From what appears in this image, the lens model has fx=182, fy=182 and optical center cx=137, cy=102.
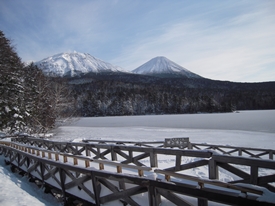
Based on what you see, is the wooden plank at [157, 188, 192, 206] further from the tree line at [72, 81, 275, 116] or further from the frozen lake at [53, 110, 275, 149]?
the tree line at [72, 81, 275, 116]

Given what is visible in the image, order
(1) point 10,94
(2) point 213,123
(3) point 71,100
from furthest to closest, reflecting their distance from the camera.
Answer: (2) point 213,123
(3) point 71,100
(1) point 10,94

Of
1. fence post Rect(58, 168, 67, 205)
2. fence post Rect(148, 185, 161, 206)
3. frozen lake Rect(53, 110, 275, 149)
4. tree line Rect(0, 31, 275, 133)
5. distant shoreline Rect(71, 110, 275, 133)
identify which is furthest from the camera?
distant shoreline Rect(71, 110, 275, 133)

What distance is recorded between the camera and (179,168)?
564cm

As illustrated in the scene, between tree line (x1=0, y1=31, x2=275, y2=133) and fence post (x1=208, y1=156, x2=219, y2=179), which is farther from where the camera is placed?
tree line (x1=0, y1=31, x2=275, y2=133)

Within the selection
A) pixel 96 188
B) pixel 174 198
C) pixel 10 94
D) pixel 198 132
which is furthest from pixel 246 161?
pixel 10 94

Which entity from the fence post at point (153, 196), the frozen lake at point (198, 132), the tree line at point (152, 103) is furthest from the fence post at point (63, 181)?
the tree line at point (152, 103)

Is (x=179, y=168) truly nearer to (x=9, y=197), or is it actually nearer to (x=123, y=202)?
(x=123, y=202)

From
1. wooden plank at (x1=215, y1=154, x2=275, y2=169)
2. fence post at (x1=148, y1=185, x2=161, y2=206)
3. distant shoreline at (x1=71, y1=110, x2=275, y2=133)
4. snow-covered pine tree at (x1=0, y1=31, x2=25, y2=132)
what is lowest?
distant shoreline at (x1=71, y1=110, x2=275, y2=133)

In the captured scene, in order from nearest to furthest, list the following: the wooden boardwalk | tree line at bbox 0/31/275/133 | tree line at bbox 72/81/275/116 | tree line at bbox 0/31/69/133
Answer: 1. the wooden boardwalk
2. tree line at bbox 0/31/69/133
3. tree line at bbox 0/31/275/133
4. tree line at bbox 72/81/275/116

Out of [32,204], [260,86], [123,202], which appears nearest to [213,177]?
[123,202]

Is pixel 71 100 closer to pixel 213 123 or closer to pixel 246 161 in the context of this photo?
pixel 213 123

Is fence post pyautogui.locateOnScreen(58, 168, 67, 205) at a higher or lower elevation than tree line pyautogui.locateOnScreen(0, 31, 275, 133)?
lower

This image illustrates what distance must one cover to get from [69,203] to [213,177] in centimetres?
507

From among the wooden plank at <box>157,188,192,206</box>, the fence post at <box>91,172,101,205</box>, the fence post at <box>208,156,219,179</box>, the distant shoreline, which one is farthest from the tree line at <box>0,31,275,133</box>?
the fence post at <box>208,156,219,179</box>
